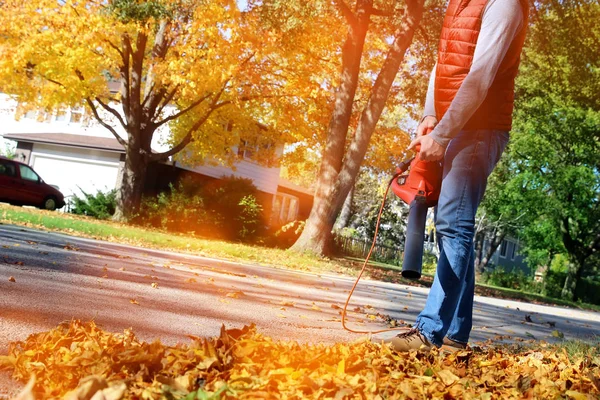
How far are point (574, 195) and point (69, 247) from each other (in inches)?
1016

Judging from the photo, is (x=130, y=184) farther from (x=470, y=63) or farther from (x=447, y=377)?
(x=447, y=377)

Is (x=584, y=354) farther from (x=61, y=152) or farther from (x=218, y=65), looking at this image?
(x=61, y=152)

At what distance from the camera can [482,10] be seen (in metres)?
4.04

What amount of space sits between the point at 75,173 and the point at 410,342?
32.5m

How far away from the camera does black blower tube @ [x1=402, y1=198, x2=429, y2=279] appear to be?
4133 millimetres

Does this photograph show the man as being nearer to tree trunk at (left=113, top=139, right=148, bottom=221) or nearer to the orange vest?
the orange vest

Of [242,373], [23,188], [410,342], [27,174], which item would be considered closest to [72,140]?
[27,174]

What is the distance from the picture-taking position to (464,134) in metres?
4.08

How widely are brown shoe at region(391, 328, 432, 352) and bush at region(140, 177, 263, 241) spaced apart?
20.3m

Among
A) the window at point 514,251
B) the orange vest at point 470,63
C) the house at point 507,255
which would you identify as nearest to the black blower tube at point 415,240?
the orange vest at point 470,63

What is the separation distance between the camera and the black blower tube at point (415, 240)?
4.13 meters

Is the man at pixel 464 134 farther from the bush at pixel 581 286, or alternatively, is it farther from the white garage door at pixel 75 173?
the bush at pixel 581 286

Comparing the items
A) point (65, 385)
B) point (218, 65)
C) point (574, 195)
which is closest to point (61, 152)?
point (218, 65)

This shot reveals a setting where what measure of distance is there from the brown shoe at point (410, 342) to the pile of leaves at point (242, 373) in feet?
0.61
